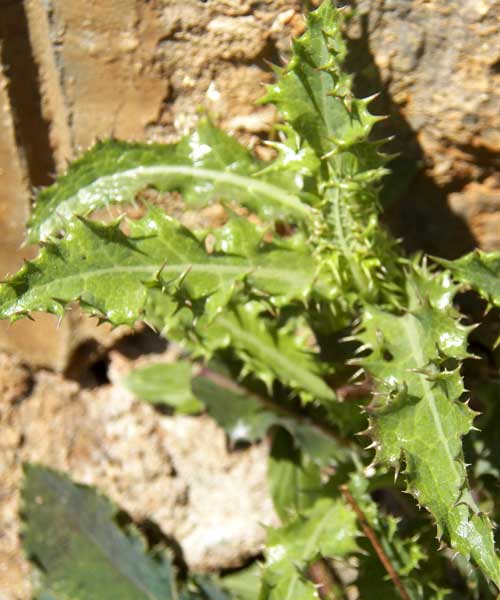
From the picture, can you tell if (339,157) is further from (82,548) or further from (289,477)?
(82,548)

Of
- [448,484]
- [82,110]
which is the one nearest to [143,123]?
[82,110]

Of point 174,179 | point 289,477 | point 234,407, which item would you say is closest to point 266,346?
point 234,407

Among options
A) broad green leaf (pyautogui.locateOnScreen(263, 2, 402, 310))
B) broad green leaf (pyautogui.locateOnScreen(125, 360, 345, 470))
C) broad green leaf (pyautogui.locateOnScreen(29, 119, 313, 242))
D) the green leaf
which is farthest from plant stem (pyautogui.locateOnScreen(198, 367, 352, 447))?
broad green leaf (pyautogui.locateOnScreen(29, 119, 313, 242))

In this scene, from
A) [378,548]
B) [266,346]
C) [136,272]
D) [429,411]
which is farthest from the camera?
[266,346]

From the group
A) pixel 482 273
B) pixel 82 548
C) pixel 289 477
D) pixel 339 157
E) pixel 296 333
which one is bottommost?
pixel 82 548

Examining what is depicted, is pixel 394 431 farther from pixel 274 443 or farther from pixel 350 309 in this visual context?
pixel 274 443

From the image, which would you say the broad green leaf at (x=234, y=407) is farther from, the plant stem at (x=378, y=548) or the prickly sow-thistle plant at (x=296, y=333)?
the plant stem at (x=378, y=548)
